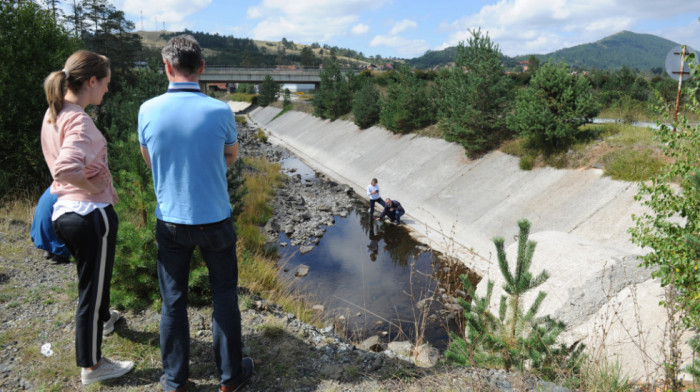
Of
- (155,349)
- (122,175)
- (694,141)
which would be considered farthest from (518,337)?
(122,175)

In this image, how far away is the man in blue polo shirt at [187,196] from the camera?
294cm

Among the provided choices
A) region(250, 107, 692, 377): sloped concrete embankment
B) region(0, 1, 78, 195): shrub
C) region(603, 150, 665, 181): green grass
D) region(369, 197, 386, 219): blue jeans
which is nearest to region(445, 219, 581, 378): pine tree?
region(250, 107, 692, 377): sloped concrete embankment

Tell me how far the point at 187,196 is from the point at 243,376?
5.43ft

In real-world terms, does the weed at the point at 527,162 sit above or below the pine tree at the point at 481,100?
below

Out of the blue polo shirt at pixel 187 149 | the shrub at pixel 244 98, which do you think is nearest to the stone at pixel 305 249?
the blue polo shirt at pixel 187 149

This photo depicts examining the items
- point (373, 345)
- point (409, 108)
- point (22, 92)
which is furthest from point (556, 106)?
point (22, 92)

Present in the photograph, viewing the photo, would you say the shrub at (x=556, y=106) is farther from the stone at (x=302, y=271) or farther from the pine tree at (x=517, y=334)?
the pine tree at (x=517, y=334)

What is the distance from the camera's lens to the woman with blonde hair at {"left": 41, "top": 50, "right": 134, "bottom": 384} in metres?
3.06

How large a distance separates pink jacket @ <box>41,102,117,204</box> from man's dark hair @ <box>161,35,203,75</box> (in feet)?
2.86

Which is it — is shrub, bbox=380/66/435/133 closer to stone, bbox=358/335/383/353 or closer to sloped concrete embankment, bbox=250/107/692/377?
sloped concrete embankment, bbox=250/107/692/377

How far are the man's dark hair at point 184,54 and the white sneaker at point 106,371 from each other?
262 centimetres

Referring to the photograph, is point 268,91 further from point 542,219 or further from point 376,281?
point 376,281

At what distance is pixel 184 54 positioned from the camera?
294cm

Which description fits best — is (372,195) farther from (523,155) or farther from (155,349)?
(155,349)
